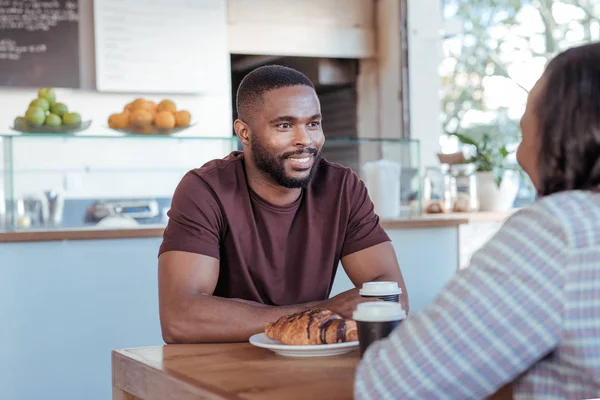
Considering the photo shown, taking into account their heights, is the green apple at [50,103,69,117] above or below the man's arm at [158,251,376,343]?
above

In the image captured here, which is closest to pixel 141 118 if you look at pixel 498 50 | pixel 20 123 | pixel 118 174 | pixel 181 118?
pixel 181 118

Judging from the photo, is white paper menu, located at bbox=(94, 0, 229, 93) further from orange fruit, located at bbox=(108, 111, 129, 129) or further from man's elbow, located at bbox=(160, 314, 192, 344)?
man's elbow, located at bbox=(160, 314, 192, 344)

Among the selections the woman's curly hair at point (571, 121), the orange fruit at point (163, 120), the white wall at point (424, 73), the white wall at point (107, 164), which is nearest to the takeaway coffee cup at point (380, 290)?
the woman's curly hair at point (571, 121)

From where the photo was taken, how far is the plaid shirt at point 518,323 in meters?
0.85

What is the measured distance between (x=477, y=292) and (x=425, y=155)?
16.0ft

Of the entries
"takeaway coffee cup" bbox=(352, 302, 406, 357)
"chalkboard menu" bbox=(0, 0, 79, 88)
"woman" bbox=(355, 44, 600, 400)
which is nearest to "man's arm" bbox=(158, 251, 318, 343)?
"takeaway coffee cup" bbox=(352, 302, 406, 357)

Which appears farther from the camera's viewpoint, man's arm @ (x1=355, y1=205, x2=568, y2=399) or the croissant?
the croissant

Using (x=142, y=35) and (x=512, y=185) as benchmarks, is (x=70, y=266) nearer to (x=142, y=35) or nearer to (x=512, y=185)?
(x=512, y=185)

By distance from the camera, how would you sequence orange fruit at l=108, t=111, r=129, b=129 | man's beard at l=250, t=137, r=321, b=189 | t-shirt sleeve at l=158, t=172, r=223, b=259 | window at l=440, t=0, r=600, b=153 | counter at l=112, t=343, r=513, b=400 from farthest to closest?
window at l=440, t=0, r=600, b=153 < orange fruit at l=108, t=111, r=129, b=129 < man's beard at l=250, t=137, r=321, b=189 < t-shirt sleeve at l=158, t=172, r=223, b=259 < counter at l=112, t=343, r=513, b=400

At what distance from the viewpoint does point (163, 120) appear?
293cm

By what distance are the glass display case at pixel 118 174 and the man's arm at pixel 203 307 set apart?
0.99 metres

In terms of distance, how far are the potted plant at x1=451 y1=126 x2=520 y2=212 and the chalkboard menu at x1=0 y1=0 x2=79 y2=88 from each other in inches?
92.6

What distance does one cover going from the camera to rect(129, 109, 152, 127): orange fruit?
9.55 feet

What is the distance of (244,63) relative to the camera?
6324mm
